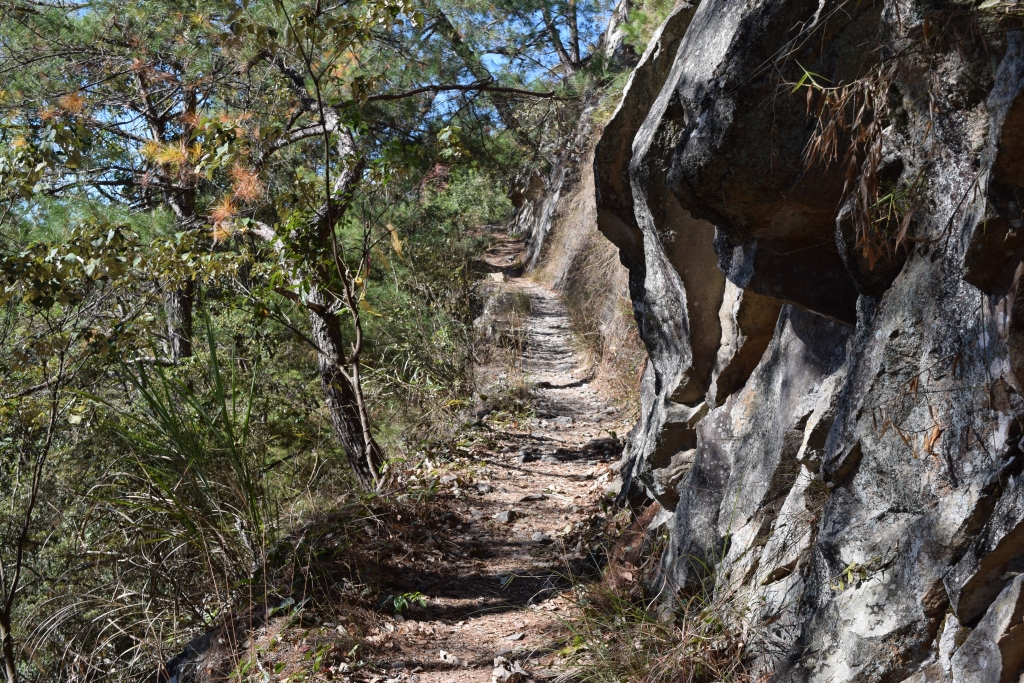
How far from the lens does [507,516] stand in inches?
213

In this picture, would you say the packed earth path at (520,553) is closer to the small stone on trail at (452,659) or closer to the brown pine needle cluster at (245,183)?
the small stone on trail at (452,659)

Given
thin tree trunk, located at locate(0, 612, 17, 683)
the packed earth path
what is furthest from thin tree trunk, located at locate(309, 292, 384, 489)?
thin tree trunk, located at locate(0, 612, 17, 683)

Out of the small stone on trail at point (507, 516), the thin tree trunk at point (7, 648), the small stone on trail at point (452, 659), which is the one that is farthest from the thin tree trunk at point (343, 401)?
the thin tree trunk at point (7, 648)

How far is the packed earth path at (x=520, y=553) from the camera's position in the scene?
3.67 metres

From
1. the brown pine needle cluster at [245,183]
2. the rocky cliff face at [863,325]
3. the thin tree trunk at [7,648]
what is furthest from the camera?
the brown pine needle cluster at [245,183]

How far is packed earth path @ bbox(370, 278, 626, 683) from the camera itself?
367 centimetres

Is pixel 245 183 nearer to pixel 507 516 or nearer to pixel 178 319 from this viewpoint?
pixel 178 319

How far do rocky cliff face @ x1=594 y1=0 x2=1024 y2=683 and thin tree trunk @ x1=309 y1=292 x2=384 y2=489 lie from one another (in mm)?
2717

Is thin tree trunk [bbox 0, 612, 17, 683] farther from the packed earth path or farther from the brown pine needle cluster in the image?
the brown pine needle cluster

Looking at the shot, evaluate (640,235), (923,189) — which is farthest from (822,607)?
(640,235)

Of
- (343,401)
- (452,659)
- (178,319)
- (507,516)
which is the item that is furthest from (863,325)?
(178,319)

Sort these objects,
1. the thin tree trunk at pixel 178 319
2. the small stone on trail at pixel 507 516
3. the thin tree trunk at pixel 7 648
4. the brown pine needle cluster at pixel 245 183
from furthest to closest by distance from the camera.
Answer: the thin tree trunk at pixel 178 319
the brown pine needle cluster at pixel 245 183
the small stone on trail at pixel 507 516
the thin tree trunk at pixel 7 648

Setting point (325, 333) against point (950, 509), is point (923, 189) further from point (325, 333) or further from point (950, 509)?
point (325, 333)

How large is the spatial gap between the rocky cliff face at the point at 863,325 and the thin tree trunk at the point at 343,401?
8.92 ft
